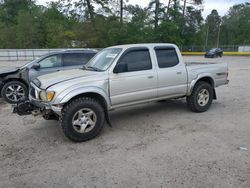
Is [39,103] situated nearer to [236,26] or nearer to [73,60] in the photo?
[73,60]

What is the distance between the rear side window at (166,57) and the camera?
5191 mm

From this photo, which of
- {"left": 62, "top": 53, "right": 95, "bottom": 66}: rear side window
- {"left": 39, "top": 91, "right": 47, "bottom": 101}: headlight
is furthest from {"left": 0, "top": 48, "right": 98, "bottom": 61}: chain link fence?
{"left": 39, "top": 91, "right": 47, "bottom": 101}: headlight

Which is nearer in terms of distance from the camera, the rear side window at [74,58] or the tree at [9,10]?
the rear side window at [74,58]

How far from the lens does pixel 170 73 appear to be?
521 centimetres

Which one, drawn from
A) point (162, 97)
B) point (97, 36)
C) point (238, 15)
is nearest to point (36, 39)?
point (97, 36)

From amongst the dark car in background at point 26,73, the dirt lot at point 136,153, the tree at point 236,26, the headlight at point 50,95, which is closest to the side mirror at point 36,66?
the dark car in background at point 26,73

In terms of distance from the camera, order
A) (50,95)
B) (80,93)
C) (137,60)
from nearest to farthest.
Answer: (50,95)
(80,93)
(137,60)

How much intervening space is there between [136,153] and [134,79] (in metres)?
1.65

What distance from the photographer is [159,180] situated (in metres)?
2.95

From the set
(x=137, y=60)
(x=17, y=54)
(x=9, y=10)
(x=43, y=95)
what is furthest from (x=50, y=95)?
(x=9, y=10)

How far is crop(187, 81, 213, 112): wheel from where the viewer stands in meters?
5.67

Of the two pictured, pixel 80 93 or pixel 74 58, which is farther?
pixel 74 58

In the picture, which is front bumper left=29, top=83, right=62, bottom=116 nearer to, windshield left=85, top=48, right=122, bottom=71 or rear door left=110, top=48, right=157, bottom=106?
rear door left=110, top=48, right=157, bottom=106

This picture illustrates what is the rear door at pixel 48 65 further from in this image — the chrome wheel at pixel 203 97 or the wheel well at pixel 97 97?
the chrome wheel at pixel 203 97
